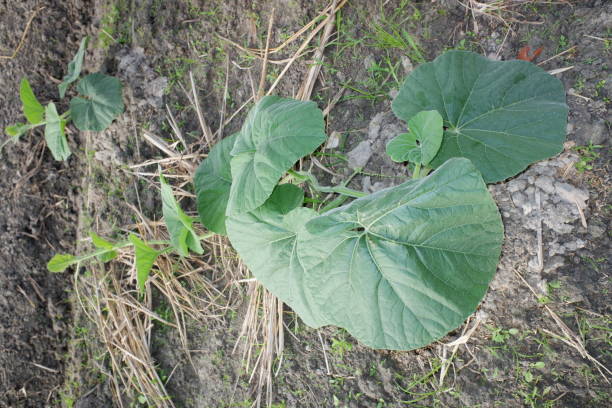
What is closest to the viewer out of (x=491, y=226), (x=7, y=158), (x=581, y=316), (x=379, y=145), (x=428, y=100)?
(x=491, y=226)

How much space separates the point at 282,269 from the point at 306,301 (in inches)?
6.2

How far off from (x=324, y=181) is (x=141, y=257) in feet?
2.65

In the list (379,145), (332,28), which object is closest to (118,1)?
(332,28)

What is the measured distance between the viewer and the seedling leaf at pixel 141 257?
1808 mm

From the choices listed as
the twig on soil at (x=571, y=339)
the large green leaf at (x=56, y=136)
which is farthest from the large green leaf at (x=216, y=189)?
the twig on soil at (x=571, y=339)

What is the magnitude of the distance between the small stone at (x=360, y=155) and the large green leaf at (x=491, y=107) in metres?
0.31

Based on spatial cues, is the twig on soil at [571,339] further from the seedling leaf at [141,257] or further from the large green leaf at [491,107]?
the seedling leaf at [141,257]

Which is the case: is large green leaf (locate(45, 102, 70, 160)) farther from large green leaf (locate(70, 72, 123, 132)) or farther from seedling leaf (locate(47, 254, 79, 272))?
seedling leaf (locate(47, 254, 79, 272))

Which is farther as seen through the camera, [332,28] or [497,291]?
[332,28]

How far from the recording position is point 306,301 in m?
1.52

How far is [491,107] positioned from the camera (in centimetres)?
156

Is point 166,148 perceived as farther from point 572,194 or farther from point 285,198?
point 572,194

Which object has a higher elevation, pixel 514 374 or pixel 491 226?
pixel 491 226

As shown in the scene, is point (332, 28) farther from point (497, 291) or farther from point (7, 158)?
point (7, 158)
